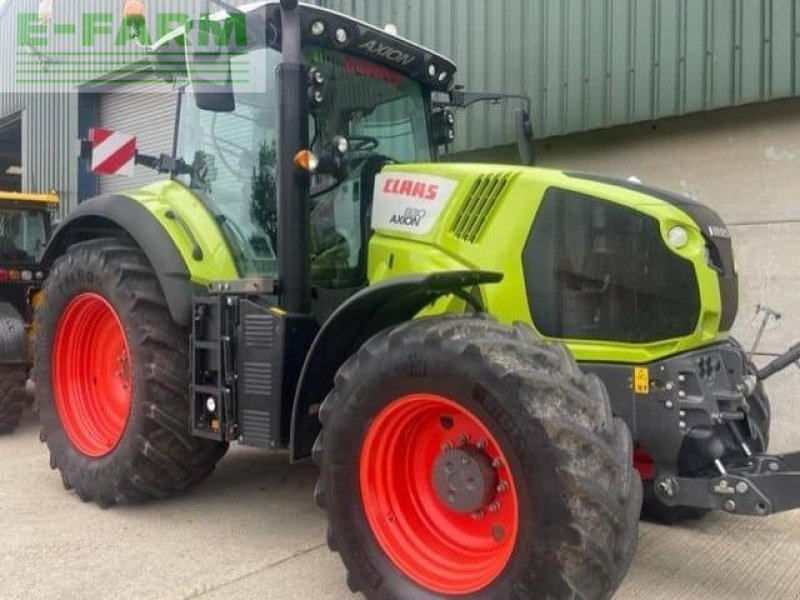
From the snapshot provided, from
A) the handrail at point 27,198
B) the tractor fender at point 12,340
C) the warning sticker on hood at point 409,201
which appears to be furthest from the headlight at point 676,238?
the handrail at point 27,198

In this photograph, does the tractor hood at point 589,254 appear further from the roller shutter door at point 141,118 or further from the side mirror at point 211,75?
the roller shutter door at point 141,118

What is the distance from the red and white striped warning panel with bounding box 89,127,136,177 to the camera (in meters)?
4.19

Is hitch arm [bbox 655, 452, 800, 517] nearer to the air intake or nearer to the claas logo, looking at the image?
the air intake

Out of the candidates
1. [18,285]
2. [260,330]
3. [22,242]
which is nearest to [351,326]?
[260,330]

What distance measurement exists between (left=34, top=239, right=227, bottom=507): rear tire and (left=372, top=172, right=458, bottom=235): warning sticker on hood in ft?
4.09

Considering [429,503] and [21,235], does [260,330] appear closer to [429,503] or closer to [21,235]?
[429,503]

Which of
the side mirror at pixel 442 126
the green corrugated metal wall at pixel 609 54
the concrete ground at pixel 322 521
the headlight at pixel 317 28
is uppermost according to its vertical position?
the green corrugated metal wall at pixel 609 54

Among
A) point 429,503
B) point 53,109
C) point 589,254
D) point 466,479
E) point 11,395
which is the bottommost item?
point 11,395

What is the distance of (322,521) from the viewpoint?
398 cm

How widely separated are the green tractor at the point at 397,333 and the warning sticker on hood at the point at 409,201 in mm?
14

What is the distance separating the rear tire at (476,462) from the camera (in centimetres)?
238

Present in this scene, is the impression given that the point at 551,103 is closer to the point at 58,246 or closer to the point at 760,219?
the point at 760,219

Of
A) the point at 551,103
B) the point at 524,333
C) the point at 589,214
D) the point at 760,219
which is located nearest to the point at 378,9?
the point at 551,103

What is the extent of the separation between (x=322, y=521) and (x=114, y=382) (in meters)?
1.48
